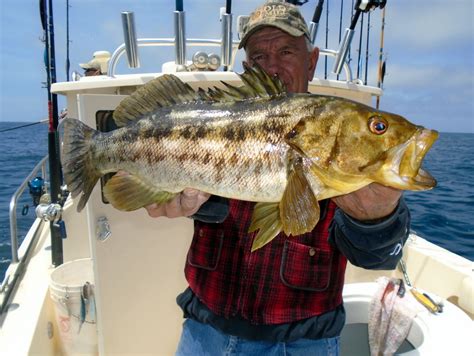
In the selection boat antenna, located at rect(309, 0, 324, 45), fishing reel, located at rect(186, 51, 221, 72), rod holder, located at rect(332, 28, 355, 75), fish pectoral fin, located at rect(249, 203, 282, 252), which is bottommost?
fish pectoral fin, located at rect(249, 203, 282, 252)

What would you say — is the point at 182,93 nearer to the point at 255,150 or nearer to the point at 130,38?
the point at 255,150

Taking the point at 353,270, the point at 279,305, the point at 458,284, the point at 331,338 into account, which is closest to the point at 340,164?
the point at 279,305

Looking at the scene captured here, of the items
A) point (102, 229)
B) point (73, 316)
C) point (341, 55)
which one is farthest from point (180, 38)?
point (73, 316)

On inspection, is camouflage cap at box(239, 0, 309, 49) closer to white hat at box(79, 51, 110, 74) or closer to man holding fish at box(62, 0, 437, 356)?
man holding fish at box(62, 0, 437, 356)

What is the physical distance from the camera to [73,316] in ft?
11.4

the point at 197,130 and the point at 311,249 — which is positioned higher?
the point at 197,130

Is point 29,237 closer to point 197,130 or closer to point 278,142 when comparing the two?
point 197,130

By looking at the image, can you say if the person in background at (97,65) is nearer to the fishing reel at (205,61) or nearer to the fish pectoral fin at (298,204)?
the fishing reel at (205,61)

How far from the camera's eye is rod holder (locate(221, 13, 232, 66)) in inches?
128

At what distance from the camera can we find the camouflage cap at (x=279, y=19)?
7.78 ft

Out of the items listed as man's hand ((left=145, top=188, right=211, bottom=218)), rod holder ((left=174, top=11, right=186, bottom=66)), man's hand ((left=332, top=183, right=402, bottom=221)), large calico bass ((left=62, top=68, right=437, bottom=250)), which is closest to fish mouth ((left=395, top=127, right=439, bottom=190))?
large calico bass ((left=62, top=68, right=437, bottom=250))

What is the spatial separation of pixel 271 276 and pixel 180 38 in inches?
79.6

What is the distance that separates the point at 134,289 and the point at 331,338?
186 centimetres

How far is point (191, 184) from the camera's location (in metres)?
1.80
